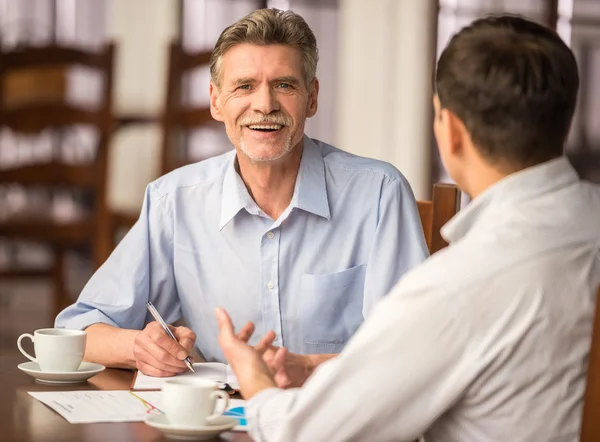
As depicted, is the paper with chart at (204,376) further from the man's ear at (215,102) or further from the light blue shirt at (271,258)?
the man's ear at (215,102)

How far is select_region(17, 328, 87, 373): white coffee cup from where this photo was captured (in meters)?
1.38

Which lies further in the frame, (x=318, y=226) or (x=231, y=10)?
(x=231, y=10)

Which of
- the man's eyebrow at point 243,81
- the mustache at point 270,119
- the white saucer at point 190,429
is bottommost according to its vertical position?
the white saucer at point 190,429

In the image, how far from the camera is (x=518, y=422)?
3.18 ft

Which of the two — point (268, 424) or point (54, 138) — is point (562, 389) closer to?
point (268, 424)

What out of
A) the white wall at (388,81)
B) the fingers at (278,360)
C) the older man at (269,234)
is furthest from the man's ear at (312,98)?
the white wall at (388,81)

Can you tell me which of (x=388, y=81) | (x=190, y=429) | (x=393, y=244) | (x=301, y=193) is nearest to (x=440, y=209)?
(x=393, y=244)

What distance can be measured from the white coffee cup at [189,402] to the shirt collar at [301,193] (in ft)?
2.25

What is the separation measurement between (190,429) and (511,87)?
0.52 m

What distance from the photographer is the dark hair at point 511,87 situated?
3.23ft

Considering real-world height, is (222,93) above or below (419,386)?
above

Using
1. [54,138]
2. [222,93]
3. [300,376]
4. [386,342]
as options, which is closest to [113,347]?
[300,376]

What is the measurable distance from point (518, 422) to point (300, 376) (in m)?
0.50

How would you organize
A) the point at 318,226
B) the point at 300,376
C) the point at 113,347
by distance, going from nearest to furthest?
the point at 300,376
the point at 113,347
the point at 318,226
